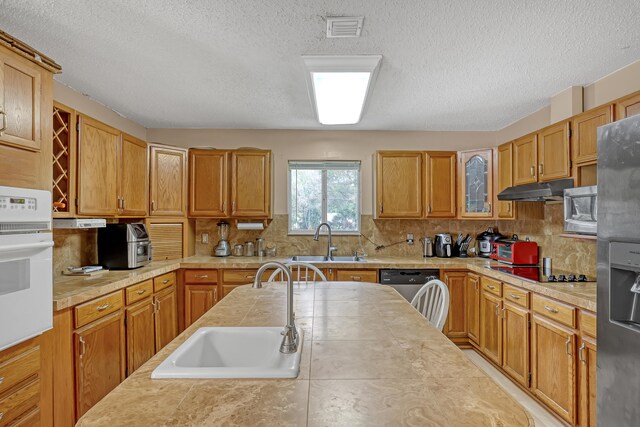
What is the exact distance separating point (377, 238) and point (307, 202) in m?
0.95

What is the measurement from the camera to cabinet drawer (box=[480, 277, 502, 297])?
2.91 m

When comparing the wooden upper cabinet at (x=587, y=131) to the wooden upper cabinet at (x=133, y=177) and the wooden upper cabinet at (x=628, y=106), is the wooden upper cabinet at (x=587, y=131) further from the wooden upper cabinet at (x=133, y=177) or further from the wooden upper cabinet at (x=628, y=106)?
the wooden upper cabinet at (x=133, y=177)

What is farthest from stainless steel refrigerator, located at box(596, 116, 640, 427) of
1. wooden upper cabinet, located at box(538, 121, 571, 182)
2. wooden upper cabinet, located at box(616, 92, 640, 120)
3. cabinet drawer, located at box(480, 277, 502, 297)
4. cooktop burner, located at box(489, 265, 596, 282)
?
cabinet drawer, located at box(480, 277, 502, 297)

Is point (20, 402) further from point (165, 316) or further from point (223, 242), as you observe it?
point (223, 242)

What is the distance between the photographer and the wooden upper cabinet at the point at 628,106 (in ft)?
6.57

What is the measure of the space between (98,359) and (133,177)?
5.36 ft

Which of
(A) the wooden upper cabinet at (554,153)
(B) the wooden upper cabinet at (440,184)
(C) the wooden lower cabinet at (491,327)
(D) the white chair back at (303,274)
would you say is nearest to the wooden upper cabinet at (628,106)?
(A) the wooden upper cabinet at (554,153)

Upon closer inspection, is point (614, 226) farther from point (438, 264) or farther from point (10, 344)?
point (10, 344)

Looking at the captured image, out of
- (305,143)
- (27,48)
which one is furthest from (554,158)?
(27,48)

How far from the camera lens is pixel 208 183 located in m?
3.79

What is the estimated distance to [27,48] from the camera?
1738mm

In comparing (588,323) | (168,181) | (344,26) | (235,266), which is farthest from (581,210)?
(168,181)

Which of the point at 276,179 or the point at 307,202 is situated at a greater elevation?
the point at 276,179

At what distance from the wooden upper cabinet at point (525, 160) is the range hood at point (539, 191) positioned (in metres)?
0.09
